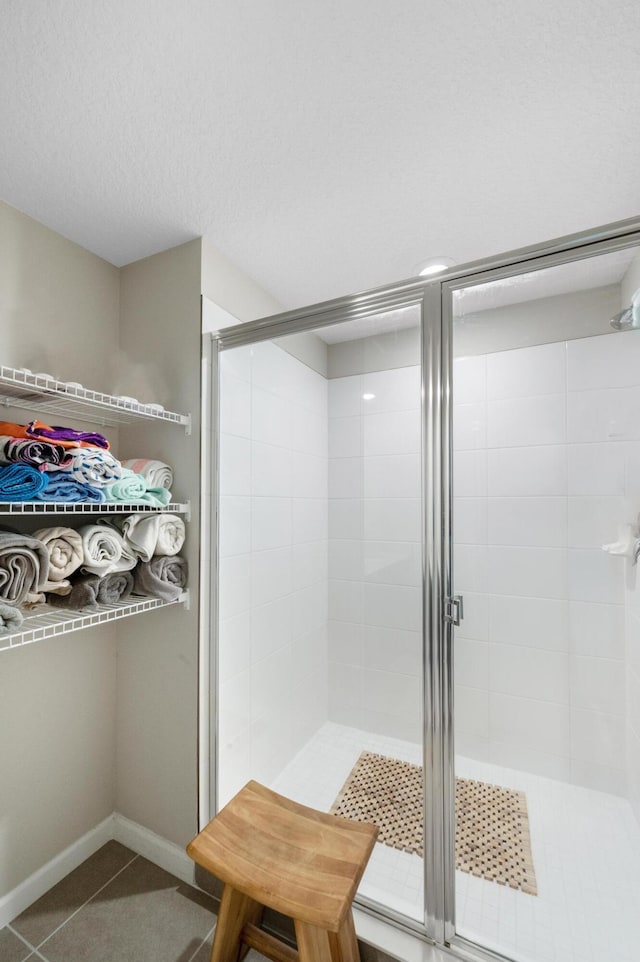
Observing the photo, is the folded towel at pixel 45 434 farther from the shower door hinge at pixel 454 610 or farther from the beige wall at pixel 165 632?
the shower door hinge at pixel 454 610

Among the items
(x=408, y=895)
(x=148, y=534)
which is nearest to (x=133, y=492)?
(x=148, y=534)

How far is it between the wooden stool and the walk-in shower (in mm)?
180

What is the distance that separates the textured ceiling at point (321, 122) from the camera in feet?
2.90

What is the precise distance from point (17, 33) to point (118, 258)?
0.81m

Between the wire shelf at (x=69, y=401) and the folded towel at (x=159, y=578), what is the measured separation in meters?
0.46

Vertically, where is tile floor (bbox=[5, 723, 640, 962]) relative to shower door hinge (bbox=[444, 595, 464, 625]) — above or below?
below

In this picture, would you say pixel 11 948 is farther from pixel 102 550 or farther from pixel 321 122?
pixel 321 122

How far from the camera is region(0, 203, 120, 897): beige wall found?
A: 137 centimetres

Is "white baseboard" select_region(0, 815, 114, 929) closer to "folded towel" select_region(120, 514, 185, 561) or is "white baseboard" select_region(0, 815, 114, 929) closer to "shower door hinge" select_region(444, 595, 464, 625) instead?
"folded towel" select_region(120, 514, 185, 561)

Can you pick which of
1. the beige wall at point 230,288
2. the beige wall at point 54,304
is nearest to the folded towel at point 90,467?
the beige wall at point 54,304

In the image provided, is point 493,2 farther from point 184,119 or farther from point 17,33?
point 17,33

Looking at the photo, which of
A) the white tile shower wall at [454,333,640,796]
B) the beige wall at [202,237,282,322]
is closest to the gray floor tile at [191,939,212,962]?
the white tile shower wall at [454,333,640,796]

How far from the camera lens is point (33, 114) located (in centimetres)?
109

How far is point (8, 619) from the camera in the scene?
1.05 metres
